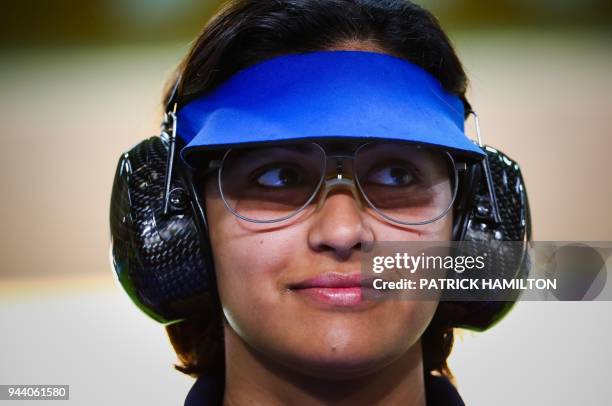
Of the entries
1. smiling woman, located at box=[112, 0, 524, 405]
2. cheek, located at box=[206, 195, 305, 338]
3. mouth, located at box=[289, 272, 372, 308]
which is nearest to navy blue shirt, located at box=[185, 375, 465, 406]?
smiling woman, located at box=[112, 0, 524, 405]

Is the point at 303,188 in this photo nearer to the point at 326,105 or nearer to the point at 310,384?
the point at 326,105

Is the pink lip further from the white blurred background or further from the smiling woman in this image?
the white blurred background

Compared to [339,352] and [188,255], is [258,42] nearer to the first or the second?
[188,255]

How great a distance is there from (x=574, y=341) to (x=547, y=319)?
3.9 inches

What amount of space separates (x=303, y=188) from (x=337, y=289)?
0.14 metres

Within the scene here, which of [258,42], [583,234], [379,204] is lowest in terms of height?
[583,234]

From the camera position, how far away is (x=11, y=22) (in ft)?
8.62

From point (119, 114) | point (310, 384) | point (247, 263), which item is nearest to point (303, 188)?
point (247, 263)

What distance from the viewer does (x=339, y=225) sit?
82 cm

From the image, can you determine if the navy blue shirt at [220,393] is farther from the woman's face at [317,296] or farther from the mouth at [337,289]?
the mouth at [337,289]

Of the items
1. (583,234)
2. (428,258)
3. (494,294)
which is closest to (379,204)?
(428,258)

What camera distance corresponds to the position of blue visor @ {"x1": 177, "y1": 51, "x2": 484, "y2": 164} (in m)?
0.83

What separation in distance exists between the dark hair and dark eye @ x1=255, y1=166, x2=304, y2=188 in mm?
155

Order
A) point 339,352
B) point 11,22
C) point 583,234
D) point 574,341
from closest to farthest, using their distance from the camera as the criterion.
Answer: point 339,352 → point 574,341 → point 583,234 → point 11,22
